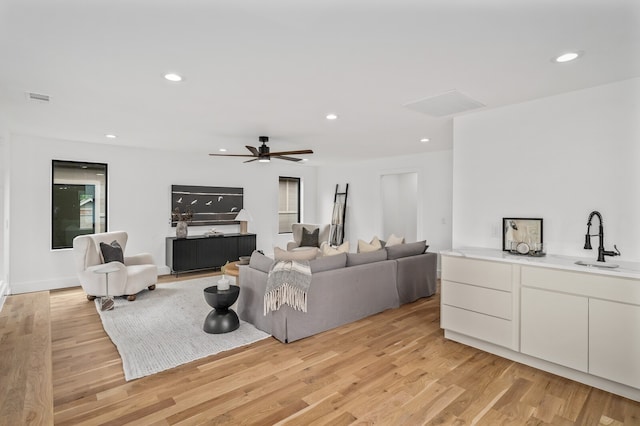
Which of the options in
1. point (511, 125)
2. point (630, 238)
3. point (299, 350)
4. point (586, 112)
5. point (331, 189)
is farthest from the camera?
point (331, 189)

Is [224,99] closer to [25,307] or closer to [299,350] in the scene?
[299,350]

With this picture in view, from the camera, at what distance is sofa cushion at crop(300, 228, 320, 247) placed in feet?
24.7

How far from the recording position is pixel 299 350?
3.23m

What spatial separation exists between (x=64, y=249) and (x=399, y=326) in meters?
5.55

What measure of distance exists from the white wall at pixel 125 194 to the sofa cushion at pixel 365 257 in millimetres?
4135

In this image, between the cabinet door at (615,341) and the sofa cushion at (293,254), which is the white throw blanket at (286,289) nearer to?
the sofa cushion at (293,254)

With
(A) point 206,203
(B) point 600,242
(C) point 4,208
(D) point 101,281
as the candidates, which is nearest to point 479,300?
(B) point 600,242

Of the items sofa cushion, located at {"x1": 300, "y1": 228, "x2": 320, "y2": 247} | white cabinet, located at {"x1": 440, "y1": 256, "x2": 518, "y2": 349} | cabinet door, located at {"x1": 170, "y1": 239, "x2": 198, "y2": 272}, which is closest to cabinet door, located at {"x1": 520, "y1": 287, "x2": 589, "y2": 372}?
white cabinet, located at {"x1": 440, "y1": 256, "x2": 518, "y2": 349}

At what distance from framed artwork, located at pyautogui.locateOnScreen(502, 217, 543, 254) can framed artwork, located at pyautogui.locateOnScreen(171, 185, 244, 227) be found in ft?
18.2

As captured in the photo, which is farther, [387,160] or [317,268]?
[387,160]

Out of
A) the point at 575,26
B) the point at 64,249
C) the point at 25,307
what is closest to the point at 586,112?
the point at 575,26

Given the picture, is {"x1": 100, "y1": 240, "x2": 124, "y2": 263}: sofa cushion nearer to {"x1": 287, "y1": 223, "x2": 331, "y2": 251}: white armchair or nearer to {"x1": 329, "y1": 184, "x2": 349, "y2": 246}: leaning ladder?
{"x1": 287, "y1": 223, "x2": 331, "y2": 251}: white armchair

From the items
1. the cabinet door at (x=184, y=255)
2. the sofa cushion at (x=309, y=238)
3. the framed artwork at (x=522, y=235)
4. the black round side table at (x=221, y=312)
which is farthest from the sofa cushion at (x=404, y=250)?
the cabinet door at (x=184, y=255)

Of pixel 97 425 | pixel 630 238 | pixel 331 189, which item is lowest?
pixel 97 425
